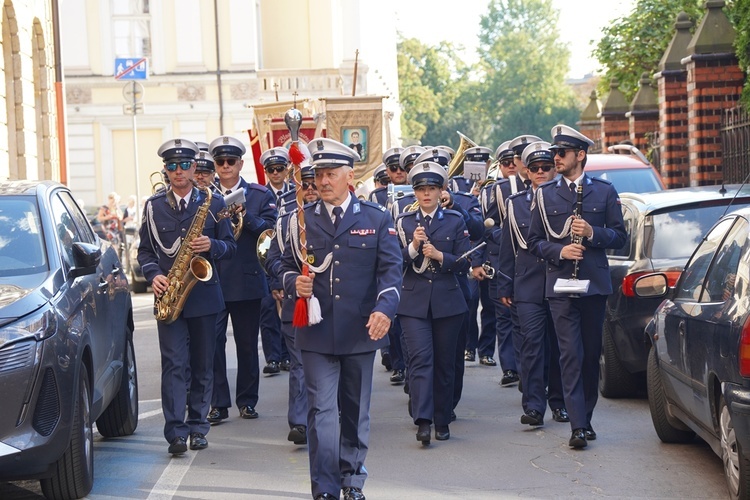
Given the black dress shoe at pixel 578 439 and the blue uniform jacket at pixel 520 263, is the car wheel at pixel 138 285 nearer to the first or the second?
the blue uniform jacket at pixel 520 263

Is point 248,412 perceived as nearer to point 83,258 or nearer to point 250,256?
point 250,256

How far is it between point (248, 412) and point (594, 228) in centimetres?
325

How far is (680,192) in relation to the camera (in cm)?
1120

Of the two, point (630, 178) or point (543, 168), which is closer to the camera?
point (543, 168)

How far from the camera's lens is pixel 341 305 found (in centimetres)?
757

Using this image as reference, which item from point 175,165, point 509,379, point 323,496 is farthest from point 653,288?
point 509,379

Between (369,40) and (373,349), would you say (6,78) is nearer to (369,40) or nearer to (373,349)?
(373,349)

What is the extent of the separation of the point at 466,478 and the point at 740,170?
11910mm

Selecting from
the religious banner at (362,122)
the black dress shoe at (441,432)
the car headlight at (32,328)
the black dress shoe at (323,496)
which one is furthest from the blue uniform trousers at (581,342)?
the religious banner at (362,122)

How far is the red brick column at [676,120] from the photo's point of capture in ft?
73.1

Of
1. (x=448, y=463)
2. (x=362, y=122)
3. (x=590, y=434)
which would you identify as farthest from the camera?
(x=362, y=122)

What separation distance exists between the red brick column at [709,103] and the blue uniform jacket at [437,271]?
11142mm

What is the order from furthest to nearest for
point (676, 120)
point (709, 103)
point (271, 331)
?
point (676, 120)
point (709, 103)
point (271, 331)

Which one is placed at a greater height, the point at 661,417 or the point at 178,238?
the point at 178,238
